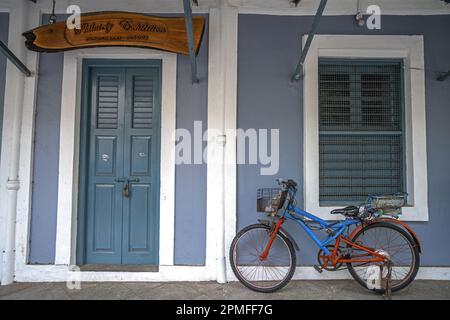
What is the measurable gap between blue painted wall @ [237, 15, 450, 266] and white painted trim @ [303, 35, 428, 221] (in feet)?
0.35

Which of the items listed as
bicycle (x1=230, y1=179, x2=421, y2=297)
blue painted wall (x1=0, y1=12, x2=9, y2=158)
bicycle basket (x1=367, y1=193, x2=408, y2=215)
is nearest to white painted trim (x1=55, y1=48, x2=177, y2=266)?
blue painted wall (x1=0, y1=12, x2=9, y2=158)

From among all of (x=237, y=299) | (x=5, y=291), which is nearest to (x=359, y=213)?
(x=237, y=299)

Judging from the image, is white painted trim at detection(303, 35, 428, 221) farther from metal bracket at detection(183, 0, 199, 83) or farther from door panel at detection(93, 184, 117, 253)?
door panel at detection(93, 184, 117, 253)

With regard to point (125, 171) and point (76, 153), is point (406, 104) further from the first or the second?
point (76, 153)

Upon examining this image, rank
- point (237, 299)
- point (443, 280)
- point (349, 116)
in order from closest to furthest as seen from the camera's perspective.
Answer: point (237, 299)
point (443, 280)
point (349, 116)

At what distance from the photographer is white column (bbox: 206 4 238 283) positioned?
11.8ft

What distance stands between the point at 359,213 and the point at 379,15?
2.62m

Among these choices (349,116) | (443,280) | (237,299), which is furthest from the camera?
(349,116)

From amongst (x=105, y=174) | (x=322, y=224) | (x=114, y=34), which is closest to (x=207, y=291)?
(x=322, y=224)

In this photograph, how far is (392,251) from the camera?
361 cm

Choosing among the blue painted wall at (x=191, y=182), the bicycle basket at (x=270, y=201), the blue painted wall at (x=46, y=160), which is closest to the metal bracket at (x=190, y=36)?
the blue painted wall at (x=191, y=182)

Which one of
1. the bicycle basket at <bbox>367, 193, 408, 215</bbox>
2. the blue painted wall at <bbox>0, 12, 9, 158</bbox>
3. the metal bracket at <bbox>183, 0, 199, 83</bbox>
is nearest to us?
the metal bracket at <bbox>183, 0, 199, 83</bbox>

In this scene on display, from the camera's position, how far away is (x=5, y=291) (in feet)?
11.1
